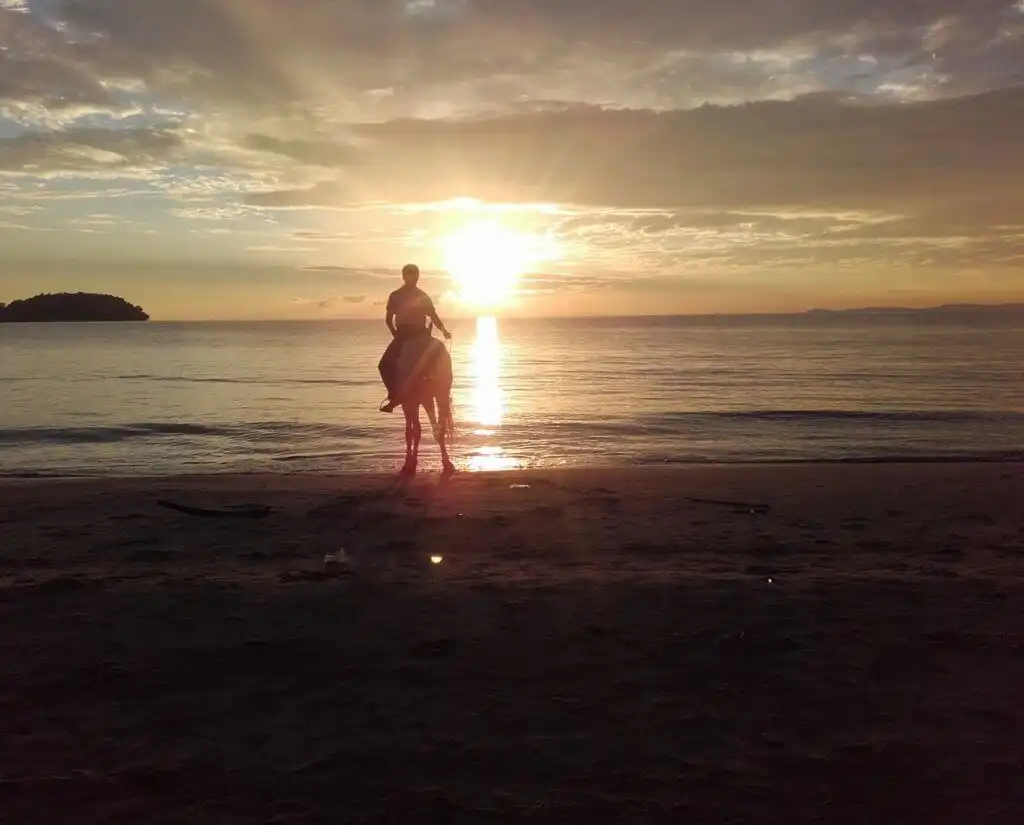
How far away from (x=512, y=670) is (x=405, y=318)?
26.4 feet

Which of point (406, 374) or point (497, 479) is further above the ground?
point (406, 374)

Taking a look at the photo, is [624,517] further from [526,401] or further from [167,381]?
[167,381]

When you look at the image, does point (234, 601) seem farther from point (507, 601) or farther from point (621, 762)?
point (621, 762)

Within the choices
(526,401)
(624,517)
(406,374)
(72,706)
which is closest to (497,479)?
(406,374)

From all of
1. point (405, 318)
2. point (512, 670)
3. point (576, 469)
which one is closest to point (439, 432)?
point (405, 318)

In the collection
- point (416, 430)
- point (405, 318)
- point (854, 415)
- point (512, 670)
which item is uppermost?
point (405, 318)

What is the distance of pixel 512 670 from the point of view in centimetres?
500

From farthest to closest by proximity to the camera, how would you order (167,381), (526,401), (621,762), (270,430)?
(167,381) < (526,401) < (270,430) < (621,762)

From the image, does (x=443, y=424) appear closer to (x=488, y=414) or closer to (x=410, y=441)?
(x=410, y=441)

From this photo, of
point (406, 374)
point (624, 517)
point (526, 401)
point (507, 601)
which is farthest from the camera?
point (526, 401)

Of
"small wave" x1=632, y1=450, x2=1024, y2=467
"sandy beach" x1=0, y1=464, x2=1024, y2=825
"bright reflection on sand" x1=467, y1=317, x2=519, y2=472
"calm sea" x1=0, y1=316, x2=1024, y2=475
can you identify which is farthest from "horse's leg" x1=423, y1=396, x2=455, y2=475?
"small wave" x1=632, y1=450, x2=1024, y2=467

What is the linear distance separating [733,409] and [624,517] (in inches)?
721

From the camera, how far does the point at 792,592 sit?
259 inches

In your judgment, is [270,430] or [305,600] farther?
[270,430]
